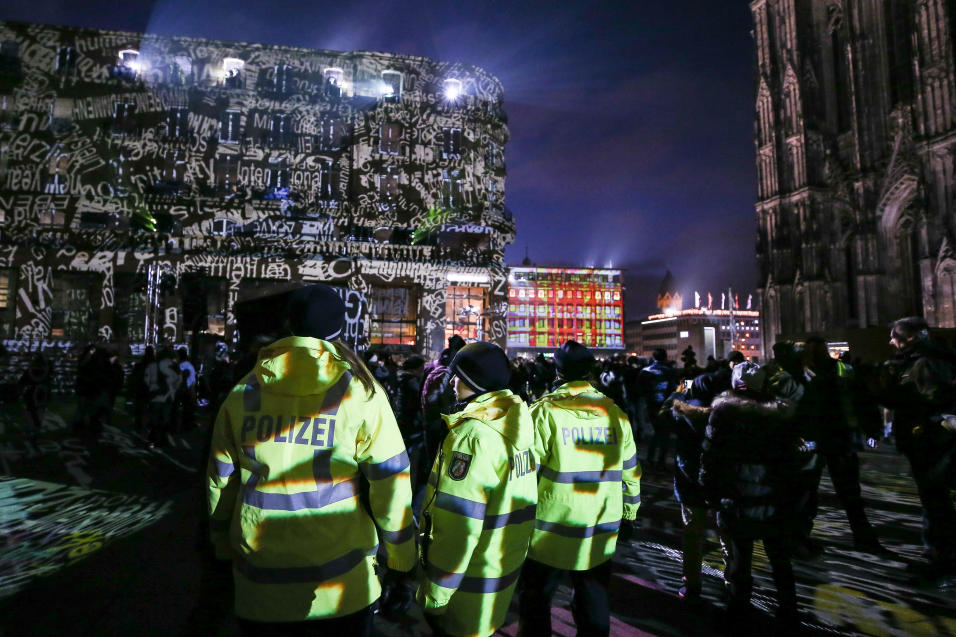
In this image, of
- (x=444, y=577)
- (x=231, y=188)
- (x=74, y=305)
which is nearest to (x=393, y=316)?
(x=231, y=188)

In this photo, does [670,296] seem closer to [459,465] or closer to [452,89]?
[452,89]

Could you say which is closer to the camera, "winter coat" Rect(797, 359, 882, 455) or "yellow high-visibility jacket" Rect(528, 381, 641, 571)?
"yellow high-visibility jacket" Rect(528, 381, 641, 571)

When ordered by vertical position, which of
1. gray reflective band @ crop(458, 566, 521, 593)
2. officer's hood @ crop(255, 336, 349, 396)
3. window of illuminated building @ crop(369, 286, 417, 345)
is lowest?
gray reflective band @ crop(458, 566, 521, 593)

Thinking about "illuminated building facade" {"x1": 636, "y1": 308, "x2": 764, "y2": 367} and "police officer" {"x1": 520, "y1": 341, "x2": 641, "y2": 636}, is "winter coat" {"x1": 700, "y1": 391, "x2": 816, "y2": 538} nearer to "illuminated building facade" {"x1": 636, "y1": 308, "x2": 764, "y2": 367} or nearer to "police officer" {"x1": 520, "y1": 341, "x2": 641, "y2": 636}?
"police officer" {"x1": 520, "y1": 341, "x2": 641, "y2": 636}

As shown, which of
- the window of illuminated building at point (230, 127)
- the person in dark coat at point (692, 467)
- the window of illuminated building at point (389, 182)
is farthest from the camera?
the window of illuminated building at point (389, 182)

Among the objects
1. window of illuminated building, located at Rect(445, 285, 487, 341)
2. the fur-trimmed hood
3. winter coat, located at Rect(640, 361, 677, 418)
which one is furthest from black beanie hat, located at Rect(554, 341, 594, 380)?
window of illuminated building, located at Rect(445, 285, 487, 341)

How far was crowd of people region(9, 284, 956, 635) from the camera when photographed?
199cm

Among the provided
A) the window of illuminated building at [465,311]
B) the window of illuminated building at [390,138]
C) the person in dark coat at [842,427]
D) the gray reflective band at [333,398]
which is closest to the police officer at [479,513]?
the gray reflective band at [333,398]

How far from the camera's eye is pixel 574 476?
297 centimetres

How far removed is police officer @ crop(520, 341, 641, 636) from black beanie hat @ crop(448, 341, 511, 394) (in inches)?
21.7

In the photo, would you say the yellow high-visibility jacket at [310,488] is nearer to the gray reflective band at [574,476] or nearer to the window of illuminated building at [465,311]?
the gray reflective band at [574,476]

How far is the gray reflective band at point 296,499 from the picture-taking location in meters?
1.96

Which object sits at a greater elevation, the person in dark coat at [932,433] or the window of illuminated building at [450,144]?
the window of illuminated building at [450,144]

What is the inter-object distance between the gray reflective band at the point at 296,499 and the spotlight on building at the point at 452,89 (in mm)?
33020
